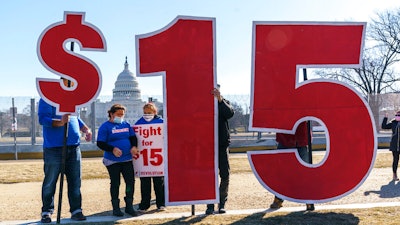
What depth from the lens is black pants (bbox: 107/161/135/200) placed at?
6.42 meters

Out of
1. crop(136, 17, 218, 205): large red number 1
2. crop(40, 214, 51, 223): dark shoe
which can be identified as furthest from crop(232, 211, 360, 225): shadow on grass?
crop(40, 214, 51, 223): dark shoe

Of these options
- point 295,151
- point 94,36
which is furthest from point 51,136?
point 295,151

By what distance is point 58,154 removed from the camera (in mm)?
6207

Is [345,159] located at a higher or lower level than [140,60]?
lower

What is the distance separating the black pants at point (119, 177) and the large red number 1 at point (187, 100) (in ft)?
1.99

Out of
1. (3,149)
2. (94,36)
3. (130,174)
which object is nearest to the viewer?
(94,36)

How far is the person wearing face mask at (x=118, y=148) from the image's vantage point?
6.34 m

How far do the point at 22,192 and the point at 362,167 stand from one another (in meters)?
6.92

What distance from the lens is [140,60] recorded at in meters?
6.20

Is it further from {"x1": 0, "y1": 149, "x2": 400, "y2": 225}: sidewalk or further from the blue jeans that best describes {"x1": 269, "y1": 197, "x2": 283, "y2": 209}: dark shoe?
the blue jeans

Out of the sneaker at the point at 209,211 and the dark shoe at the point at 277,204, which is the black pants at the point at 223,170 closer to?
the sneaker at the point at 209,211

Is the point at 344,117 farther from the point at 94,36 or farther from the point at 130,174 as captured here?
the point at 94,36

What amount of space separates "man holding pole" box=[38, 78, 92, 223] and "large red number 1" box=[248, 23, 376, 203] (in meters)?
2.60

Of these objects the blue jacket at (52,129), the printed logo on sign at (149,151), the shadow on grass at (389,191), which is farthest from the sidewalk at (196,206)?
the blue jacket at (52,129)
